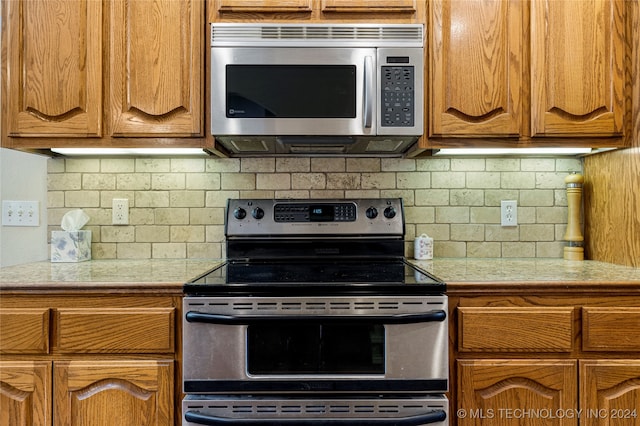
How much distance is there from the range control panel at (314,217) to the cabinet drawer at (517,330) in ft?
1.94

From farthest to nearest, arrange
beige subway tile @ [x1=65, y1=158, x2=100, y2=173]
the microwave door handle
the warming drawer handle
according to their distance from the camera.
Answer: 1. beige subway tile @ [x1=65, y1=158, x2=100, y2=173]
2. the microwave door handle
3. the warming drawer handle

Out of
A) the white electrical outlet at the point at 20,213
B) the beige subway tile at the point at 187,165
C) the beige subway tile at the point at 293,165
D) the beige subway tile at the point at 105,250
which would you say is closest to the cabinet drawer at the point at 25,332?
the beige subway tile at the point at 105,250

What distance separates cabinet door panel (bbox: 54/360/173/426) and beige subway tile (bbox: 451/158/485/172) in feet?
4.85

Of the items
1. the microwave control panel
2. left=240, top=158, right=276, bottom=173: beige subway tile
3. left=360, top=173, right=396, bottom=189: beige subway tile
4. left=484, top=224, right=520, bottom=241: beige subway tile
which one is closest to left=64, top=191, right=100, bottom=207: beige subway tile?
left=240, top=158, right=276, bottom=173: beige subway tile

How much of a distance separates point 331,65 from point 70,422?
5.03 ft

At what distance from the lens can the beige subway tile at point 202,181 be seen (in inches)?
76.5

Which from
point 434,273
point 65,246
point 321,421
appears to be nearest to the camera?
point 321,421

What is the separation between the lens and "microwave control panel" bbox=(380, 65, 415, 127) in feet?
5.20

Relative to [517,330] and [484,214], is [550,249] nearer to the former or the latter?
[484,214]

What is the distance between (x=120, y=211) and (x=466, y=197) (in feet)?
5.40

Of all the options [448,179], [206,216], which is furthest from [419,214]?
[206,216]

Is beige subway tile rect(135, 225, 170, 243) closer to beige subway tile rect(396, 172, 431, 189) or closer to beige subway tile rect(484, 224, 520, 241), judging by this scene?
beige subway tile rect(396, 172, 431, 189)

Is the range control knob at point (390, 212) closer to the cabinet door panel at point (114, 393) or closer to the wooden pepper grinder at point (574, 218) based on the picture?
the wooden pepper grinder at point (574, 218)

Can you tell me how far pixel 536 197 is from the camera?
197 cm
